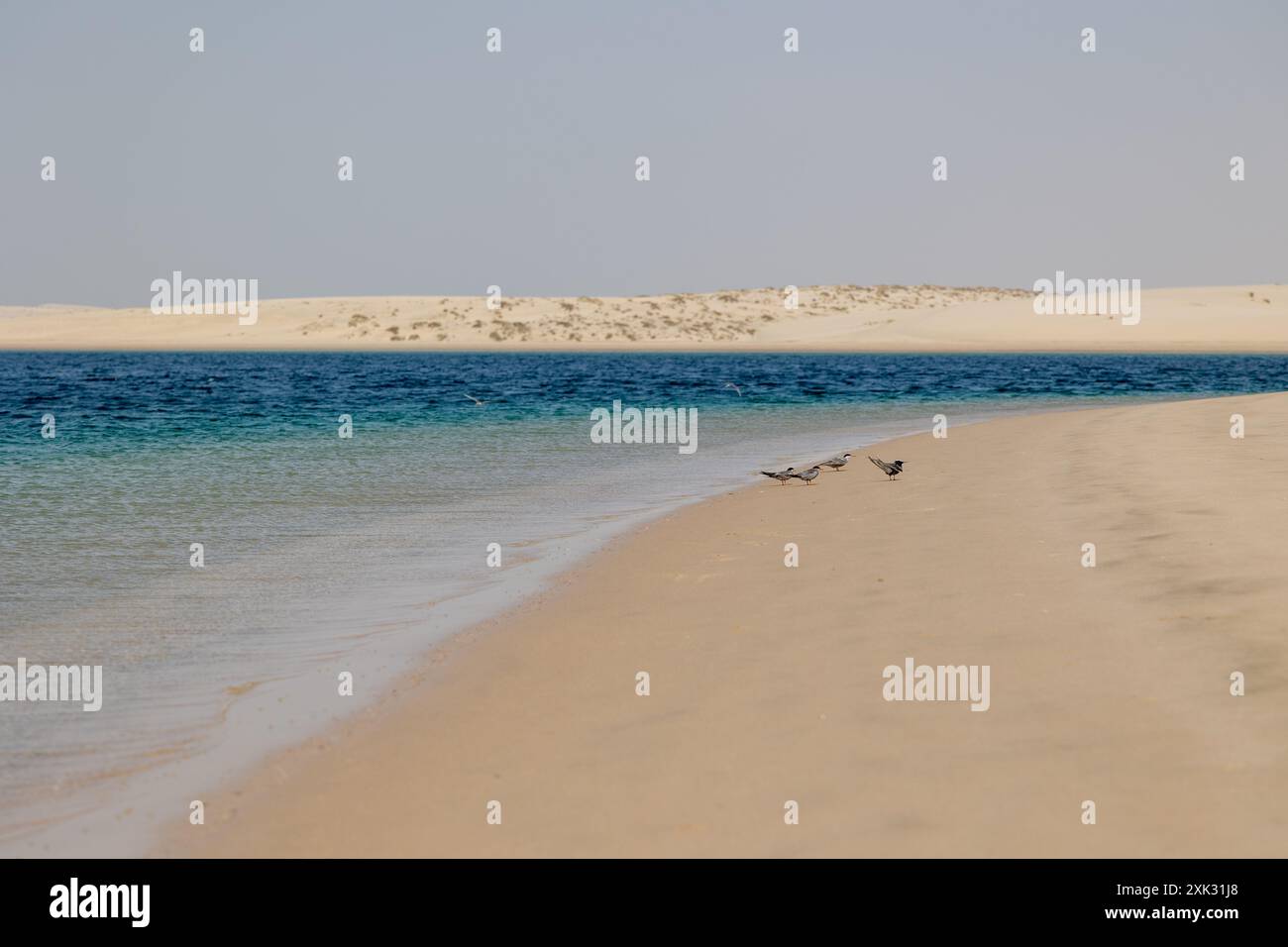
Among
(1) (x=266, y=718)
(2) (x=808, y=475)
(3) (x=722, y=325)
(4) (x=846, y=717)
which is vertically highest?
(3) (x=722, y=325)

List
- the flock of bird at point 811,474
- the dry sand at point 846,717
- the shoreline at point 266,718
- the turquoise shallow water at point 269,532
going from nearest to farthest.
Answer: the dry sand at point 846,717
the shoreline at point 266,718
the turquoise shallow water at point 269,532
the flock of bird at point 811,474

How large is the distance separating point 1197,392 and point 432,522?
33.9 m

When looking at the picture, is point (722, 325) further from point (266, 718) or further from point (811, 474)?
point (266, 718)

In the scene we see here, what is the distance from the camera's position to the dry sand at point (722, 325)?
94.7 meters

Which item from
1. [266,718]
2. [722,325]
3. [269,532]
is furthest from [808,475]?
[722,325]

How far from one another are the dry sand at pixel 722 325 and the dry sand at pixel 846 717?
82781 millimetres

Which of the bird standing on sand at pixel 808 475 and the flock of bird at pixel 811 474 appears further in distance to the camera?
the bird standing on sand at pixel 808 475

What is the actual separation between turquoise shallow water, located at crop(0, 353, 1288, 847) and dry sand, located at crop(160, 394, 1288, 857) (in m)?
0.75

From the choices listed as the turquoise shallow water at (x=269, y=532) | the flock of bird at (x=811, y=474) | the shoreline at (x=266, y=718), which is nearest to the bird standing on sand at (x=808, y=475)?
the flock of bird at (x=811, y=474)

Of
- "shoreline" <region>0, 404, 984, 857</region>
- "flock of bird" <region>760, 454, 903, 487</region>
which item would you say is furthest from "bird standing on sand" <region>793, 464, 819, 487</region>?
"shoreline" <region>0, 404, 984, 857</region>

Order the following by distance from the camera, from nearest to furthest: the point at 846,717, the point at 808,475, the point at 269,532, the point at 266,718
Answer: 1. the point at 846,717
2. the point at 266,718
3. the point at 269,532
4. the point at 808,475

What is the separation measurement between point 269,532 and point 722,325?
114 m

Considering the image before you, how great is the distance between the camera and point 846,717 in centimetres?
570

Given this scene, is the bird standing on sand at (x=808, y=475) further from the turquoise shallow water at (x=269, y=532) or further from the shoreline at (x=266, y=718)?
the shoreline at (x=266, y=718)
